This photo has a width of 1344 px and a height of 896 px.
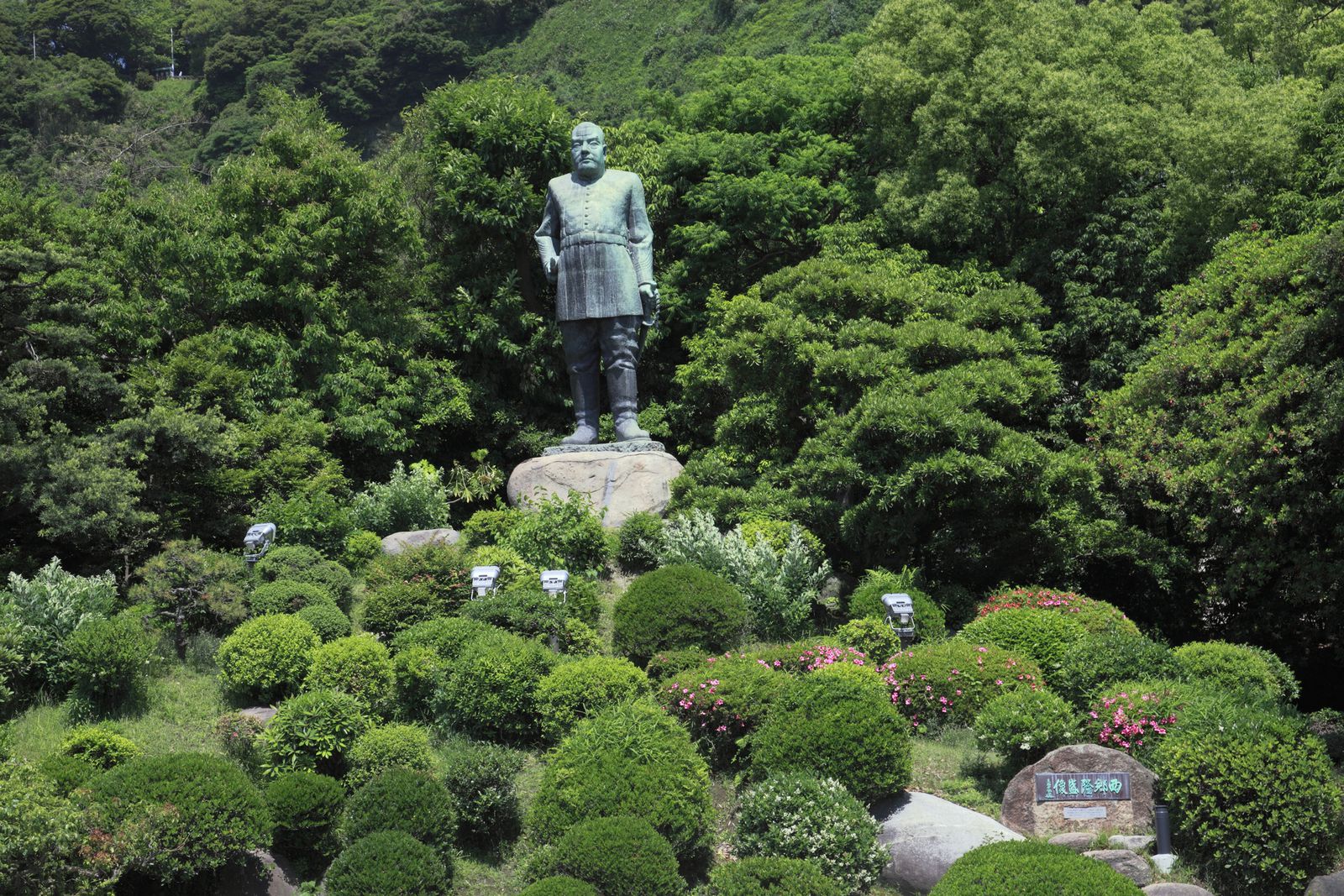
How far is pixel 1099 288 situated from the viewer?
18.4 meters

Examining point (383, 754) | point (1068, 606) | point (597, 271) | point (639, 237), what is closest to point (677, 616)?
point (383, 754)

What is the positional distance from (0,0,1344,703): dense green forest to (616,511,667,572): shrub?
95 centimetres

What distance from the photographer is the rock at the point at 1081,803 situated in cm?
927

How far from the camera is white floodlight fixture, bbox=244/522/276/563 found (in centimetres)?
1371

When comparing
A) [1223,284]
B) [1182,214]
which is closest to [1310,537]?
[1223,284]

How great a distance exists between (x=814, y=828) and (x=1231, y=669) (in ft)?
14.5

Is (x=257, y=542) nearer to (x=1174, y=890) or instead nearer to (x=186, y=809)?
(x=186, y=809)

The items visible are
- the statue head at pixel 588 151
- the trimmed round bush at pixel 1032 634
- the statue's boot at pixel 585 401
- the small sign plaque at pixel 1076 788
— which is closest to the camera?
the small sign plaque at pixel 1076 788

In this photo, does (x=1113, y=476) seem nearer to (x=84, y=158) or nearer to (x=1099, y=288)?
(x=1099, y=288)

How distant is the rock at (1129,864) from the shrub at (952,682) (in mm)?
2354

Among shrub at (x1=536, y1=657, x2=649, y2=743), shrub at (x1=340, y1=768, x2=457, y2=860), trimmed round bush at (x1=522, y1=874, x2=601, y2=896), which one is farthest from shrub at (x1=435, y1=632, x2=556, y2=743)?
trimmed round bush at (x1=522, y1=874, x2=601, y2=896)

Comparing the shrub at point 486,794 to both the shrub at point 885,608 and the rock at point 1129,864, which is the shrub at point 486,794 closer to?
the rock at point 1129,864

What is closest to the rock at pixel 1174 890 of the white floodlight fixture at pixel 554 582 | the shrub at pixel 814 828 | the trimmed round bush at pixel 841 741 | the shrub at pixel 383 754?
the shrub at pixel 814 828

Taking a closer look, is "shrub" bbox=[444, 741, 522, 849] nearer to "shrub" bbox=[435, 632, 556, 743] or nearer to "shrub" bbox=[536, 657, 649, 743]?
"shrub" bbox=[536, 657, 649, 743]
